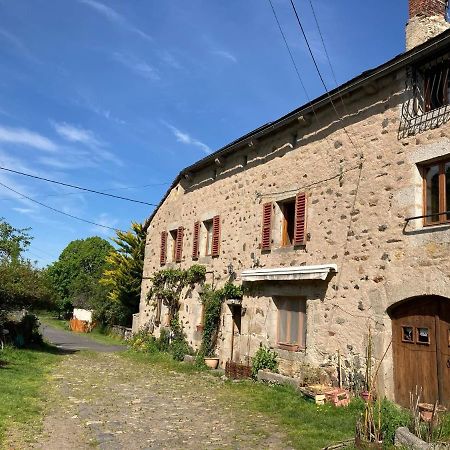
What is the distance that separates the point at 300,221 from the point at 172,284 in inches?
289

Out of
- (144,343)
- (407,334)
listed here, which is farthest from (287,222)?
(144,343)

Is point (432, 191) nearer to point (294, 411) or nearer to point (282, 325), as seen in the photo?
point (294, 411)

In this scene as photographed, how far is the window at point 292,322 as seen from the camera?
35.4ft

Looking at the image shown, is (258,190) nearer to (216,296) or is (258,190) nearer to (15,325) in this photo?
(216,296)

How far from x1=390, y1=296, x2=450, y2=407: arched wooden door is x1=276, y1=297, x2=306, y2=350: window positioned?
2624 millimetres

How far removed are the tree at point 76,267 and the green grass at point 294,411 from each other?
111 ft

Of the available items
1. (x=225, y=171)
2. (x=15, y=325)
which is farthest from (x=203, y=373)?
(x=15, y=325)

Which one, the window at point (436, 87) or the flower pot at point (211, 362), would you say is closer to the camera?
the window at point (436, 87)

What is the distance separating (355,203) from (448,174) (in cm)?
199

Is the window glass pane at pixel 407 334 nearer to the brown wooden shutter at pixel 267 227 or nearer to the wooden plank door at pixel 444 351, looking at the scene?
the wooden plank door at pixel 444 351

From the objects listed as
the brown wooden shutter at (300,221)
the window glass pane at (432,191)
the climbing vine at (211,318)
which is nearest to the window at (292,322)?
the brown wooden shutter at (300,221)

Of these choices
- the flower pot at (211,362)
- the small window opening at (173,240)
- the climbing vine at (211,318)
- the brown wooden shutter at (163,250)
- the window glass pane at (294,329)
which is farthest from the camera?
the brown wooden shutter at (163,250)

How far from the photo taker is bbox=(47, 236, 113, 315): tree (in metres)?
44.2

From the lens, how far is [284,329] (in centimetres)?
1139
